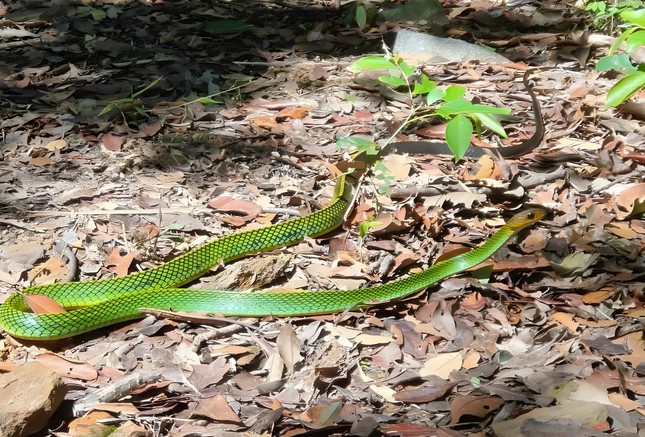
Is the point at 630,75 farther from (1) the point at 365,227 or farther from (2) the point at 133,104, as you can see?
(2) the point at 133,104

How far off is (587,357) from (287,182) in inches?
98.4

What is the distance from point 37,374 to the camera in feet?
10.7

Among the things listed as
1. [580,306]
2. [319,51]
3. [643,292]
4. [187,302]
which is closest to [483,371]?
[580,306]

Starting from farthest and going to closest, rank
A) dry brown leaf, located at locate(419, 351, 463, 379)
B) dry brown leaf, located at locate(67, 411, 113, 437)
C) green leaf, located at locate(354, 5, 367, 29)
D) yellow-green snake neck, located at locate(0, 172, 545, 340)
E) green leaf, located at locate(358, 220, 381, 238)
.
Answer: green leaf, located at locate(354, 5, 367, 29), green leaf, located at locate(358, 220, 381, 238), yellow-green snake neck, located at locate(0, 172, 545, 340), dry brown leaf, located at locate(419, 351, 463, 379), dry brown leaf, located at locate(67, 411, 113, 437)

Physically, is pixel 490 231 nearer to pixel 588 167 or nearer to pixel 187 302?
pixel 588 167

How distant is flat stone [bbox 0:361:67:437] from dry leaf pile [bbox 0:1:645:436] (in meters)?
0.15

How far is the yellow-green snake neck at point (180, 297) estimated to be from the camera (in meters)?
3.81

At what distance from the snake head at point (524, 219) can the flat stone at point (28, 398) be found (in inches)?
103

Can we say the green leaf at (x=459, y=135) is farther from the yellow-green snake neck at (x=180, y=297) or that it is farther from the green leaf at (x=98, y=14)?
the green leaf at (x=98, y=14)

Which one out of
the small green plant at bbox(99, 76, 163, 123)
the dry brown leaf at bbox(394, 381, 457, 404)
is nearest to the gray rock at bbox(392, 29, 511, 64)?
the small green plant at bbox(99, 76, 163, 123)

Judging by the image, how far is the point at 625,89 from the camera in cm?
419

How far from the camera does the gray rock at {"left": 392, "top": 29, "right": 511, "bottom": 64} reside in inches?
273

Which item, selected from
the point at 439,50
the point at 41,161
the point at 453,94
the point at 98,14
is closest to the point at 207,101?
the point at 41,161

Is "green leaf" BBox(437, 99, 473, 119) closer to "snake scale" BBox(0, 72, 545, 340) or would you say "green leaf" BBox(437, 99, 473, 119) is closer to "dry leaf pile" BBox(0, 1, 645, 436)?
"snake scale" BBox(0, 72, 545, 340)
